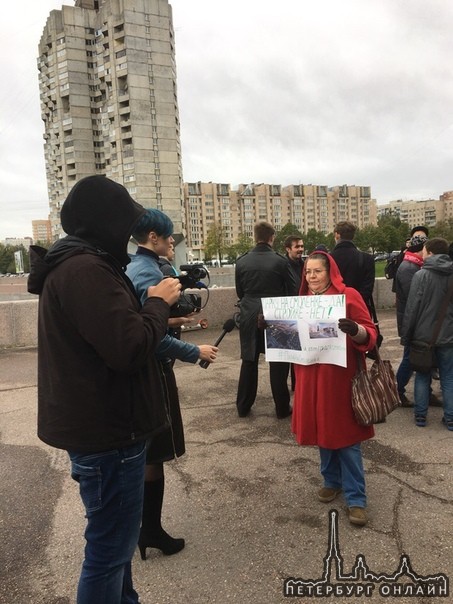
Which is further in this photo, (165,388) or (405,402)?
(405,402)

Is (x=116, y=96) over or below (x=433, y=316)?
over

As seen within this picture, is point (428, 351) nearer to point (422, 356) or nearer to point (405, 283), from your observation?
point (422, 356)

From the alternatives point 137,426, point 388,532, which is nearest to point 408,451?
point 388,532

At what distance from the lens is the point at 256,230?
201 inches

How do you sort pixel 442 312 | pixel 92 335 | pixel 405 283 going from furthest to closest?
pixel 405 283 → pixel 442 312 → pixel 92 335

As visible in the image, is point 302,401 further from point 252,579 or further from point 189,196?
point 189,196

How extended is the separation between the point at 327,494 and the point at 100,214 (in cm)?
268

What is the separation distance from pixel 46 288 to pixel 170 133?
44968mm

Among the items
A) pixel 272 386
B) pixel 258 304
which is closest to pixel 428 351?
pixel 272 386

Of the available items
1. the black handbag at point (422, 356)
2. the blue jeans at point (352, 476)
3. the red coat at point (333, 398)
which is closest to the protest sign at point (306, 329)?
the red coat at point (333, 398)

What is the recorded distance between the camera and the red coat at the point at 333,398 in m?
2.93

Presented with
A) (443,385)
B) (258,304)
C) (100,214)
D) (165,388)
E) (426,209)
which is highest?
(426,209)

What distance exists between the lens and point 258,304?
498cm

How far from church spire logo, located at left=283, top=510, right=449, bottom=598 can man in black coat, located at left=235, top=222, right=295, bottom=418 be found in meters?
2.48
